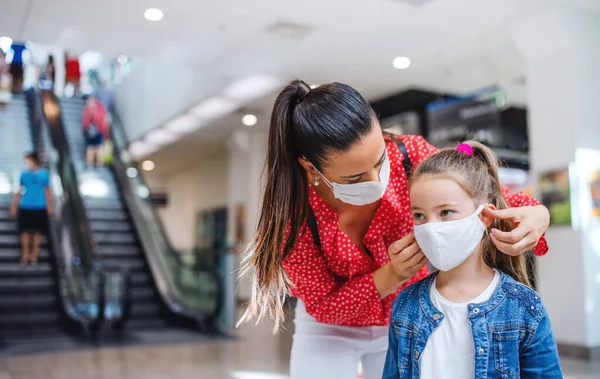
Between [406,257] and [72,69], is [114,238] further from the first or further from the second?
[406,257]

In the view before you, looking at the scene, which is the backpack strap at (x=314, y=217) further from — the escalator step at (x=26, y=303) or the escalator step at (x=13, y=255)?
the escalator step at (x=13, y=255)

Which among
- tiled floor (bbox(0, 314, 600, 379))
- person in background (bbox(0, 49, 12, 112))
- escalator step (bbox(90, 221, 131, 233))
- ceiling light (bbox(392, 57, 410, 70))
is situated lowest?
tiled floor (bbox(0, 314, 600, 379))

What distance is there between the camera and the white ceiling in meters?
6.67

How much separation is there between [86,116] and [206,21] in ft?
24.1

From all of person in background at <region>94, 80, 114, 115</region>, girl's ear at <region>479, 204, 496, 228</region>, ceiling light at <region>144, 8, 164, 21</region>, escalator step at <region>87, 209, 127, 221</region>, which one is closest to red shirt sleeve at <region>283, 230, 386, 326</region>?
girl's ear at <region>479, 204, 496, 228</region>

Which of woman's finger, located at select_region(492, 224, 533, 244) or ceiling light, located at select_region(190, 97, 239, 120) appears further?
ceiling light, located at select_region(190, 97, 239, 120)

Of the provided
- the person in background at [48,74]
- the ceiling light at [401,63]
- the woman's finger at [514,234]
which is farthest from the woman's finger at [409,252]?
the person in background at [48,74]

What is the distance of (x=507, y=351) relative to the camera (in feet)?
4.68

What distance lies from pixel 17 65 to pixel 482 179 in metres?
9.73

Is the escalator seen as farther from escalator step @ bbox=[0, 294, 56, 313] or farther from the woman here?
the woman

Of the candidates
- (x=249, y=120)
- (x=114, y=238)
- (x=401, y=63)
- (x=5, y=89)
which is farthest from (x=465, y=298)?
(x=5, y=89)

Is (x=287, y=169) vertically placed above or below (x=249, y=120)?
below

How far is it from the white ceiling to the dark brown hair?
514 centimetres

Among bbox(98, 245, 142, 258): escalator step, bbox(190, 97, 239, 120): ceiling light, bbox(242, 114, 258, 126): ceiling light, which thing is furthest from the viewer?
bbox(242, 114, 258, 126): ceiling light
